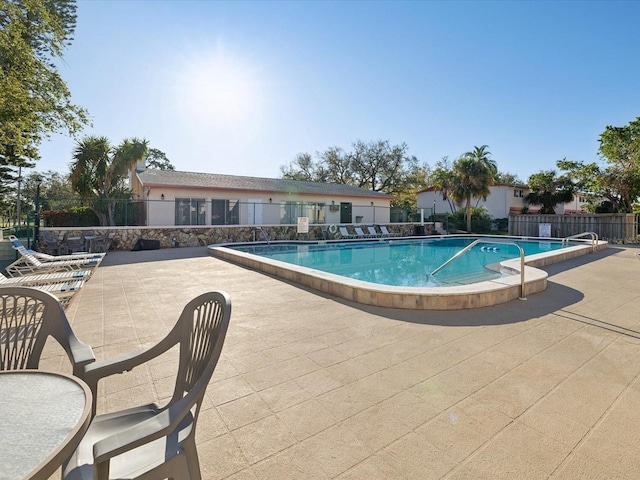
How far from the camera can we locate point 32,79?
326 inches

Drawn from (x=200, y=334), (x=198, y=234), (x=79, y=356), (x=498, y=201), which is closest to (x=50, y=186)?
(x=198, y=234)

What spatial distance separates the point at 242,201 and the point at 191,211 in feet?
9.44

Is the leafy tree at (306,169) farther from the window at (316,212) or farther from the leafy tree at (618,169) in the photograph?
the leafy tree at (618,169)

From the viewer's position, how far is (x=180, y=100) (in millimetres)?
12727

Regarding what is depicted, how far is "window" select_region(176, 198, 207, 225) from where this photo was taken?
55.2 ft

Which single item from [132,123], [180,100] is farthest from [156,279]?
[132,123]

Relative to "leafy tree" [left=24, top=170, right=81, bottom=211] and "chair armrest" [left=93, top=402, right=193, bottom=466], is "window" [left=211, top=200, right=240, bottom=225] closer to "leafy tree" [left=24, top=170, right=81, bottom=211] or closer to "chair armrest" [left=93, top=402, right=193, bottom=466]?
"leafy tree" [left=24, top=170, right=81, bottom=211]

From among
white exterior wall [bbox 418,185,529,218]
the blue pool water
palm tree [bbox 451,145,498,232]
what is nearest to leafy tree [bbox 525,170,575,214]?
white exterior wall [bbox 418,185,529,218]

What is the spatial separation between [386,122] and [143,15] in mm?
15788

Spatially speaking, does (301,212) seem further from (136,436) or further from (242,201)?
(136,436)

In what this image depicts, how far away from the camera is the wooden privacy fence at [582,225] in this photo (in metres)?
17.5

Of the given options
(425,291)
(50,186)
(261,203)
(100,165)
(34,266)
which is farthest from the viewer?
(50,186)

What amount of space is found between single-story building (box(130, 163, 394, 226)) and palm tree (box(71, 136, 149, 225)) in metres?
1.04

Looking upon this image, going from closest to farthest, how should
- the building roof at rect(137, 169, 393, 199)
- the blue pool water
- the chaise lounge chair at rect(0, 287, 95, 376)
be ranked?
the chaise lounge chair at rect(0, 287, 95, 376), the blue pool water, the building roof at rect(137, 169, 393, 199)
